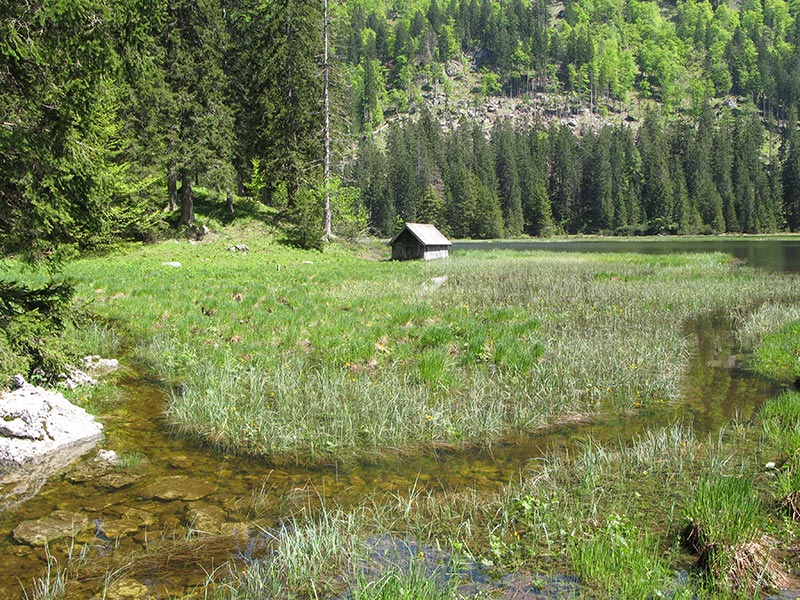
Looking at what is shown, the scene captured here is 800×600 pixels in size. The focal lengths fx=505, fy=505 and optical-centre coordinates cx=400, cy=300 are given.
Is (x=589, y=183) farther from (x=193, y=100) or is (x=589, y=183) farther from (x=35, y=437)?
(x=35, y=437)

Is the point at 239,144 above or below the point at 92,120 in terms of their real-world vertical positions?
above

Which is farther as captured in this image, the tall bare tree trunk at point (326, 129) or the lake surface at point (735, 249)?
the tall bare tree trunk at point (326, 129)

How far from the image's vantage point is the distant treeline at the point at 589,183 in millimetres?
103000

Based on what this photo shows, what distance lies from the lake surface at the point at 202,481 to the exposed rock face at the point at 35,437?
233 millimetres

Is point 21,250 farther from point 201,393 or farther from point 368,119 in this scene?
point 368,119

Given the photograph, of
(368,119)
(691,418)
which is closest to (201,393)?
(691,418)

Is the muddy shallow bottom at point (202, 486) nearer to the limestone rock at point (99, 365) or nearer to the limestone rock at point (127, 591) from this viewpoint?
the limestone rock at point (127, 591)

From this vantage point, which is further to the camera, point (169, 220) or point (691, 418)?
point (169, 220)

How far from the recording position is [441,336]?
40.8 feet

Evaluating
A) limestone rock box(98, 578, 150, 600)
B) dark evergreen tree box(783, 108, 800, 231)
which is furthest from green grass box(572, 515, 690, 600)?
dark evergreen tree box(783, 108, 800, 231)

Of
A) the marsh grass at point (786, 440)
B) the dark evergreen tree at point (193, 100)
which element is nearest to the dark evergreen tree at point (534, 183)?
the dark evergreen tree at point (193, 100)

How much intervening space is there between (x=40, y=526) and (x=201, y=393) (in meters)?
3.69

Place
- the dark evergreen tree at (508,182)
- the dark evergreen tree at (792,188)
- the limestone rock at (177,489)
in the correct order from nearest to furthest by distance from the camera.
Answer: the limestone rock at (177,489)
the dark evergreen tree at (792,188)
the dark evergreen tree at (508,182)

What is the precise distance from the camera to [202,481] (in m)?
6.08
